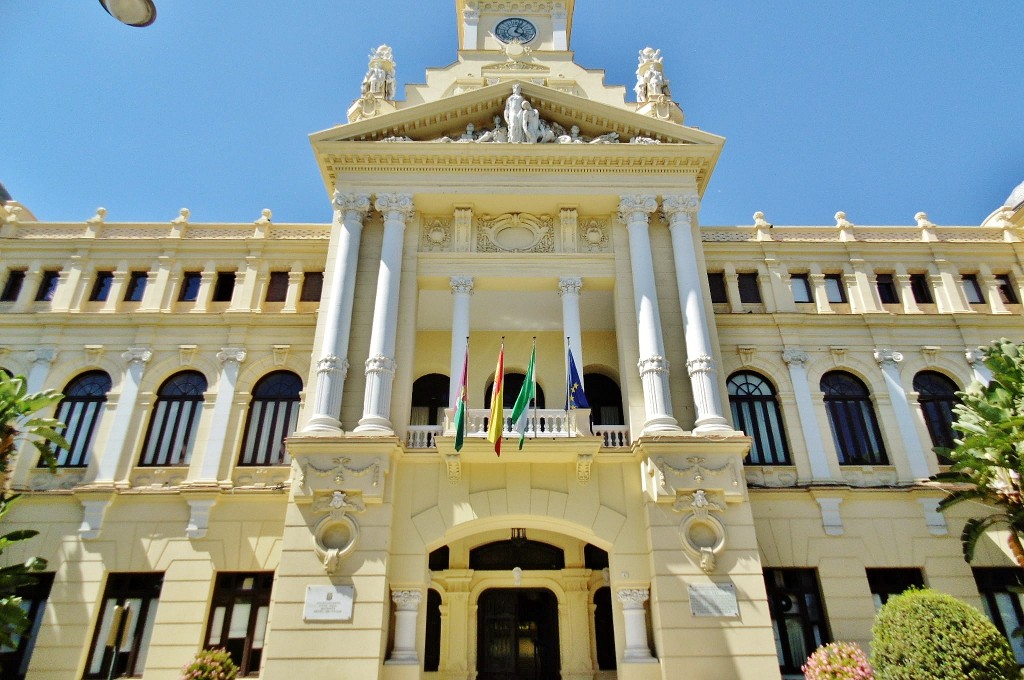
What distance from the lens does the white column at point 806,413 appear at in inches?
816

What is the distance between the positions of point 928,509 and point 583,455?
11.6 m

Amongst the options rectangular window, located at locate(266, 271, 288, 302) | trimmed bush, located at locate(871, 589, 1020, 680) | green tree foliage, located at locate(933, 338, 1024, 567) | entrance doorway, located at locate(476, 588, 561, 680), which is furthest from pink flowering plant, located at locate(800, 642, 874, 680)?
rectangular window, located at locate(266, 271, 288, 302)

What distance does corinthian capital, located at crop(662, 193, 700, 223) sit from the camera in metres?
20.8

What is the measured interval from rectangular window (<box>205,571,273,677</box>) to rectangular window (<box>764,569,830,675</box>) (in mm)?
14809

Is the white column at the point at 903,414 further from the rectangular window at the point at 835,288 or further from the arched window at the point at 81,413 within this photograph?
the arched window at the point at 81,413

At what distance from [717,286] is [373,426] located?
47.0 ft

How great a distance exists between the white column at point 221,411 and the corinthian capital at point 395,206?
23.5ft

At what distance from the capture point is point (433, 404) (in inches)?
914

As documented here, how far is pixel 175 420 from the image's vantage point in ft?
71.1

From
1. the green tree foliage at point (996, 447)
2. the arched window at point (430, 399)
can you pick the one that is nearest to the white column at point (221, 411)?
the arched window at point (430, 399)

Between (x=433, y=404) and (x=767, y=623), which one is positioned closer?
(x=767, y=623)

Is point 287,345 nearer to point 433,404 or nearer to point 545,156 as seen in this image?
point 433,404

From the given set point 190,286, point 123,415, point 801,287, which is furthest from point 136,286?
point 801,287

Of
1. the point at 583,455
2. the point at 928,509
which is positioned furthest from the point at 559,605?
the point at 928,509
